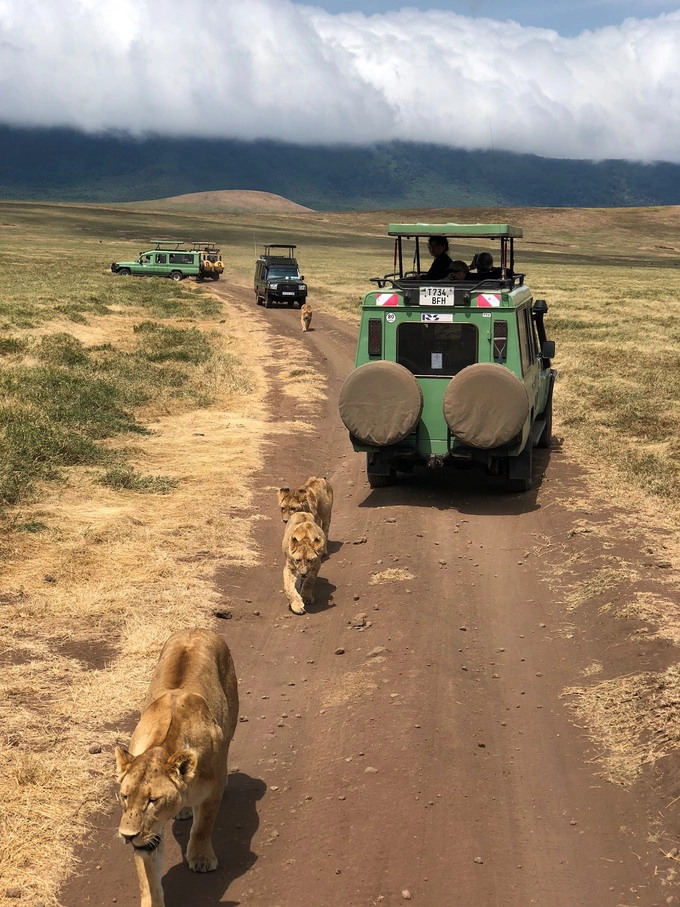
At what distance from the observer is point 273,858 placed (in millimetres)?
6160

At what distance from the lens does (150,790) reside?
5.07 m

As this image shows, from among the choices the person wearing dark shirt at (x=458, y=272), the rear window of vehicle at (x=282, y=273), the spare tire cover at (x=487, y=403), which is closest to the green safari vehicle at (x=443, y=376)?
the spare tire cover at (x=487, y=403)

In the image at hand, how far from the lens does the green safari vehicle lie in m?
12.7

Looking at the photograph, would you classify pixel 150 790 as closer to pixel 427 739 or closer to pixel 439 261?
pixel 427 739

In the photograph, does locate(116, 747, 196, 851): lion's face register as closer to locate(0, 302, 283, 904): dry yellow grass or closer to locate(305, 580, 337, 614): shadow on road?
locate(0, 302, 283, 904): dry yellow grass

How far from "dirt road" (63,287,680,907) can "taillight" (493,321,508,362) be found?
2028 millimetres

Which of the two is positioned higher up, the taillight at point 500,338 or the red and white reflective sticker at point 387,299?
the red and white reflective sticker at point 387,299

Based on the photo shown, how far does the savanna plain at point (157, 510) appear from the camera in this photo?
23.3ft

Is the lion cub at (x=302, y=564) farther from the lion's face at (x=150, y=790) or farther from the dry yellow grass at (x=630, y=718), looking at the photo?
the lion's face at (x=150, y=790)

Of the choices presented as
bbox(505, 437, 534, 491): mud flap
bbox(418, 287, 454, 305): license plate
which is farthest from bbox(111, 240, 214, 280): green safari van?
bbox(505, 437, 534, 491): mud flap

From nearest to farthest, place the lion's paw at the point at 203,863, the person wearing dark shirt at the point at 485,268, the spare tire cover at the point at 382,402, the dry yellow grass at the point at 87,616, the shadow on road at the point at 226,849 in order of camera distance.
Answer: the shadow on road at the point at 226,849 < the lion's paw at the point at 203,863 < the dry yellow grass at the point at 87,616 < the spare tire cover at the point at 382,402 < the person wearing dark shirt at the point at 485,268

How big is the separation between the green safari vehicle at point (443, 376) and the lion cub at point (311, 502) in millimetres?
1529

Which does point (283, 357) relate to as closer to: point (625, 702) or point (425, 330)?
point (425, 330)

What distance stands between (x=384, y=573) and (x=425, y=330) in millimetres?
3799
